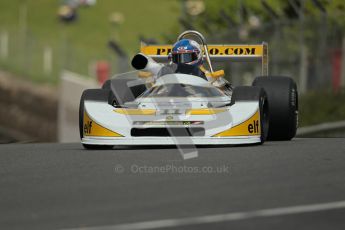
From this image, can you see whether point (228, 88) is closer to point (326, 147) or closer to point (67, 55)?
point (326, 147)

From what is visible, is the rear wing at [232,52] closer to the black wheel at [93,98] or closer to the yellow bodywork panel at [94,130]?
the black wheel at [93,98]

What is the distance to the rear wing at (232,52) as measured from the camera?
58.2 feet

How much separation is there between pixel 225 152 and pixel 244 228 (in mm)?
5213

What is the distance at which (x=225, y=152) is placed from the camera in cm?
1264

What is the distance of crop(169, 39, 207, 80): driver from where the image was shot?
605 inches

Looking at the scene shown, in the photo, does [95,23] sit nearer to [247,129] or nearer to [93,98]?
[93,98]

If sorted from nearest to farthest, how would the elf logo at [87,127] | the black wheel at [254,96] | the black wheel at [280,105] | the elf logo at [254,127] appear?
the elf logo at [254,127] → the elf logo at [87,127] → the black wheel at [254,96] → the black wheel at [280,105]

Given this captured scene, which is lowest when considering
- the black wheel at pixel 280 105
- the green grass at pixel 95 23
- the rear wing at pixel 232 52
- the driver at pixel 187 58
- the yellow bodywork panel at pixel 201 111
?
the green grass at pixel 95 23

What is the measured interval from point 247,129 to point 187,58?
74.9 inches

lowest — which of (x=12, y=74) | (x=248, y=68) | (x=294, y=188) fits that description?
(x=12, y=74)

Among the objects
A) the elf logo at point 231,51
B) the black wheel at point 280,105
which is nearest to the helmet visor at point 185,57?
the black wheel at point 280,105

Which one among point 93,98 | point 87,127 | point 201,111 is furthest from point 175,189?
point 93,98

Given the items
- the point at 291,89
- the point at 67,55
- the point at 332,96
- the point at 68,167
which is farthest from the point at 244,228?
the point at 67,55

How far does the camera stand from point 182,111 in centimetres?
1376
